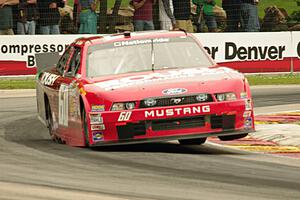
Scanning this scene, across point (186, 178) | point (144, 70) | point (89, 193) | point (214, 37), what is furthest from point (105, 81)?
point (214, 37)

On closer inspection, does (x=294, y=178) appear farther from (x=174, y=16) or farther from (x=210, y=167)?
(x=174, y=16)

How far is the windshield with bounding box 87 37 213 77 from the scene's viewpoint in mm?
13531

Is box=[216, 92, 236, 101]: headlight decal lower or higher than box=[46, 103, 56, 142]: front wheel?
higher

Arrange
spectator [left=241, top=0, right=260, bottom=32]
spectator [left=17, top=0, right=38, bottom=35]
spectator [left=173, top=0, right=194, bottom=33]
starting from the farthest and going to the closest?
spectator [left=173, top=0, right=194, bottom=33], spectator [left=241, top=0, right=260, bottom=32], spectator [left=17, top=0, right=38, bottom=35]

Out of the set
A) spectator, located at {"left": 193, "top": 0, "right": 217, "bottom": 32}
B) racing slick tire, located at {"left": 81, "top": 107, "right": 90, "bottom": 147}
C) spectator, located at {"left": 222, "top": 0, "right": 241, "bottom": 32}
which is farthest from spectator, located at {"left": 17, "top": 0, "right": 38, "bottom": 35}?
racing slick tire, located at {"left": 81, "top": 107, "right": 90, "bottom": 147}

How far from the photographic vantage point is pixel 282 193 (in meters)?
8.90

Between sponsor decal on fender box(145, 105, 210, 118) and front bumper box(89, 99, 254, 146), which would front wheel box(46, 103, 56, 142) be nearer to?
front bumper box(89, 99, 254, 146)

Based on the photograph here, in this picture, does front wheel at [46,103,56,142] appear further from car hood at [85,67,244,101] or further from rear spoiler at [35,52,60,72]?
car hood at [85,67,244,101]

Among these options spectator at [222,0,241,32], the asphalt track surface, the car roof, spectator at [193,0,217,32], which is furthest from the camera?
spectator at [193,0,217,32]

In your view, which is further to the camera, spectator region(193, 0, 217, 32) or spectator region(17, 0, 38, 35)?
spectator region(193, 0, 217, 32)

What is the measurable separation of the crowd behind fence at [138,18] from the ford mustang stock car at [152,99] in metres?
14.4

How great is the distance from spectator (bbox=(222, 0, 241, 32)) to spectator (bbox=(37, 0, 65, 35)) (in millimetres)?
4321

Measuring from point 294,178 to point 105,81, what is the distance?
349 centimetres

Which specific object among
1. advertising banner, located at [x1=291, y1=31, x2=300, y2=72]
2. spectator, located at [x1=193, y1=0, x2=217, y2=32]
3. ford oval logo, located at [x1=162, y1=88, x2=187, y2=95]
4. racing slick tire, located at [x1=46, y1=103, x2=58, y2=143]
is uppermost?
ford oval logo, located at [x1=162, y1=88, x2=187, y2=95]
